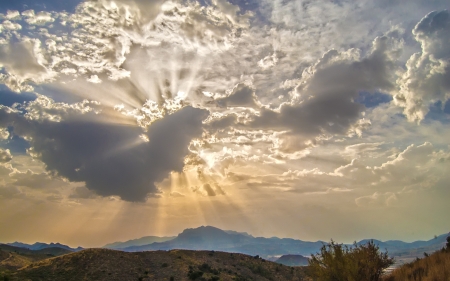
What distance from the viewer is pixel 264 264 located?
7588 cm

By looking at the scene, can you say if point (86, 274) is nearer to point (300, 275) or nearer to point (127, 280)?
point (127, 280)

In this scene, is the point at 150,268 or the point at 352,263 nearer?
the point at 352,263

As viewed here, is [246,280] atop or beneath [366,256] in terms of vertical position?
beneath

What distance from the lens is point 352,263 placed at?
22859 millimetres

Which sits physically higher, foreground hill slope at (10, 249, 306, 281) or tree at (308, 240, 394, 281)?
tree at (308, 240, 394, 281)

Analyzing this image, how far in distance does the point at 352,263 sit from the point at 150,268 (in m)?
43.0

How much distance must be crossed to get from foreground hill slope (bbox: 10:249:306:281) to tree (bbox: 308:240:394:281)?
30.7m

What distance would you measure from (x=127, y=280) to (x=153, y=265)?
1042 cm

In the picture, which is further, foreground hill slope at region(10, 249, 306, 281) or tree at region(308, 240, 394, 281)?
foreground hill slope at region(10, 249, 306, 281)

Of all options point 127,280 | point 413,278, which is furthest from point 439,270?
point 127,280

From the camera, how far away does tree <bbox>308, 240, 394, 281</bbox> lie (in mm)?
22469

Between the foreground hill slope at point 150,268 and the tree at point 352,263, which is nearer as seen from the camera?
the tree at point 352,263

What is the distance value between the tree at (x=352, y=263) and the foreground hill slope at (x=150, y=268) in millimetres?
30688

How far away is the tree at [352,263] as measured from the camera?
22.5 meters
